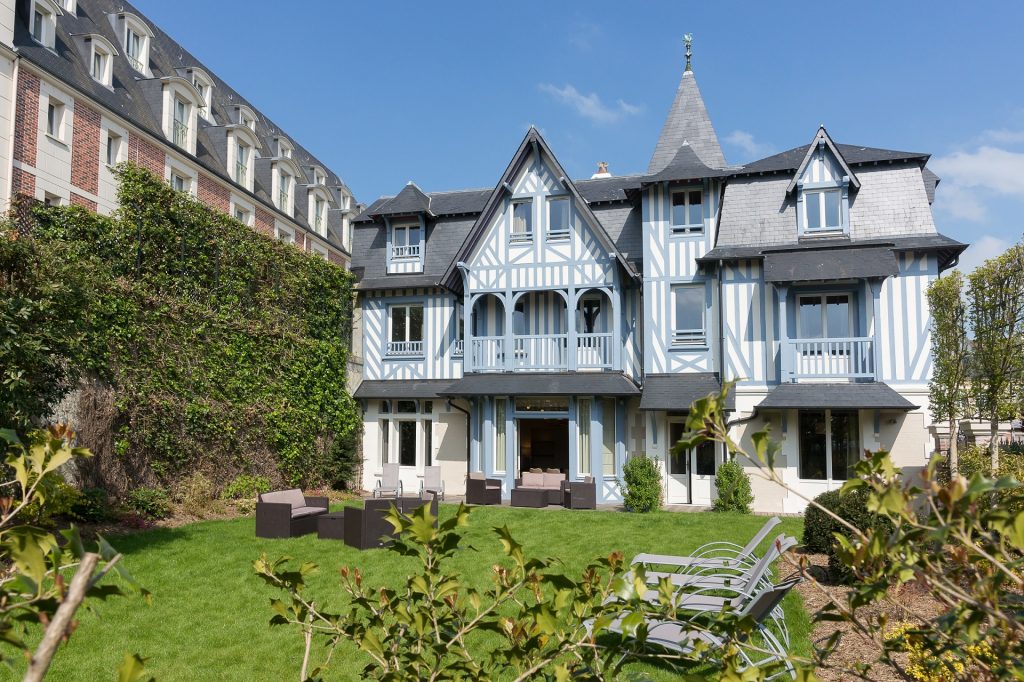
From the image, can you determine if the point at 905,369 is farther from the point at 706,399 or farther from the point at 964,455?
the point at 706,399

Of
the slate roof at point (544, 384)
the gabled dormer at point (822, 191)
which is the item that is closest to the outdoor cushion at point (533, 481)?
the slate roof at point (544, 384)

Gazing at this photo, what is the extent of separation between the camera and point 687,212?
55.0ft

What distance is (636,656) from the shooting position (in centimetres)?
218

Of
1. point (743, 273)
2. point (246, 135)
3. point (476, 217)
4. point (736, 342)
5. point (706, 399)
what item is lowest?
point (706, 399)

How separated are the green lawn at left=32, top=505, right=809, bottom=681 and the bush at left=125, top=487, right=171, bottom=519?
2.37ft

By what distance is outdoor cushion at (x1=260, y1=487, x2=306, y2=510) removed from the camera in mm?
11750

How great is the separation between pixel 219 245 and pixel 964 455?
1596 centimetres

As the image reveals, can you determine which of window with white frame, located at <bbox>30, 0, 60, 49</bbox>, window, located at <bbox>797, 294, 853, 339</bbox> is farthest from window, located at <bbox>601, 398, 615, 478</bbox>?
window with white frame, located at <bbox>30, 0, 60, 49</bbox>

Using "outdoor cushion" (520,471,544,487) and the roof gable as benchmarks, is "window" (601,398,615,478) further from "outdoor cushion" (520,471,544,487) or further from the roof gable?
the roof gable

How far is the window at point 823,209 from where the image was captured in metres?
15.7

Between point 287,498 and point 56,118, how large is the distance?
14.0 m

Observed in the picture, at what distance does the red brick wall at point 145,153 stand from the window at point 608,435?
50.9 feet

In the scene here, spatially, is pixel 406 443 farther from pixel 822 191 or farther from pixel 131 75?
pixel 131 75

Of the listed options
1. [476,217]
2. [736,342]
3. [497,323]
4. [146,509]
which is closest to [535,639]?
[146,509]
